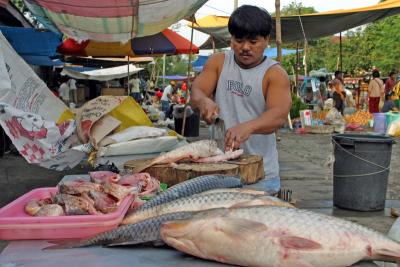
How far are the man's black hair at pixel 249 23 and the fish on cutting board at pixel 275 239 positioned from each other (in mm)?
1314

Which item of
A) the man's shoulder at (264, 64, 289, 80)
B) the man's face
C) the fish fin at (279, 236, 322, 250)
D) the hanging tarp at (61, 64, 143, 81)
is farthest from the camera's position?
the hanging tarp at (61, 64, 143, 81)

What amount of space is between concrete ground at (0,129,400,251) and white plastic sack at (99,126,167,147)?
7.94 ft

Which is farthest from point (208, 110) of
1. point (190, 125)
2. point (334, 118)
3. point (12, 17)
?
point (334, 118)

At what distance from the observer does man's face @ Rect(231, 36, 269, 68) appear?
9.16ft

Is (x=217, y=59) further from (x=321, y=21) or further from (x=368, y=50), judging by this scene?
(x=368, y=50)

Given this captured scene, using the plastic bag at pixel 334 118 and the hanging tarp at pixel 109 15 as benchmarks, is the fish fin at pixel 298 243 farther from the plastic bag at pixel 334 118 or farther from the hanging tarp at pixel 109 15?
the plastic bag at pixel 334 118

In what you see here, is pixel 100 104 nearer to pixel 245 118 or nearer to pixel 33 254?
pixel 245 118

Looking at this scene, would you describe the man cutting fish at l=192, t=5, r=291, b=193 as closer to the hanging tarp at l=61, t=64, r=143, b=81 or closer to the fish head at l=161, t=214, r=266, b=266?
the fish head at l=161, t=214, r=266, b=266

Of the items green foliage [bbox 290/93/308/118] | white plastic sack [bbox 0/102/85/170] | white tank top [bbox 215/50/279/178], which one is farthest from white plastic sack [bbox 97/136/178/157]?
green foliage [bbox 290/93/308/118]

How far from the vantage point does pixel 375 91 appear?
18.8 metres

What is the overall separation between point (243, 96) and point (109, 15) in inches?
134

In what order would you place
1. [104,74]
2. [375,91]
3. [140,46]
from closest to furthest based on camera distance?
[140,46] < [375,91] < [104,74]

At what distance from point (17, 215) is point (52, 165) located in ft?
7.51

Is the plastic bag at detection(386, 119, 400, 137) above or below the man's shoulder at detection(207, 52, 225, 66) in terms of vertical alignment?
below
